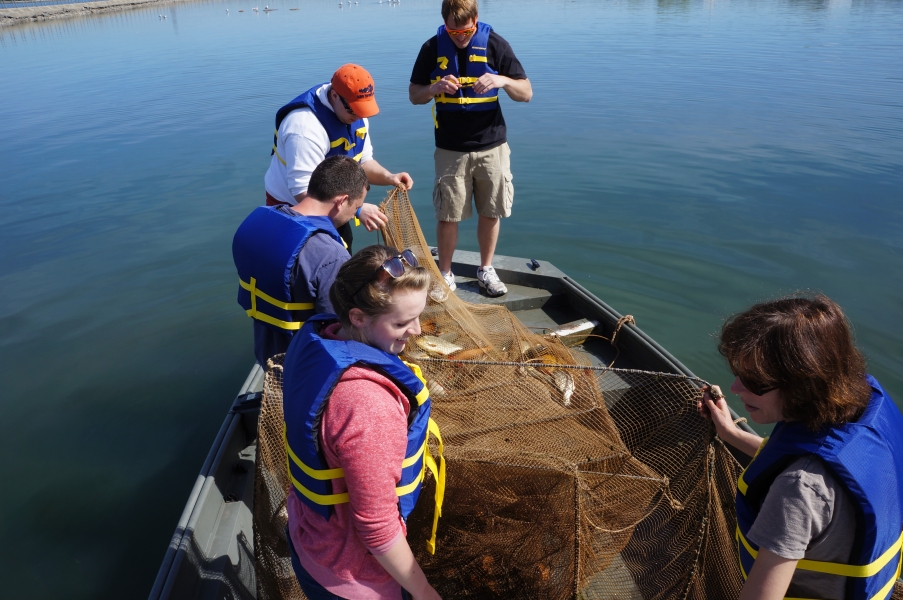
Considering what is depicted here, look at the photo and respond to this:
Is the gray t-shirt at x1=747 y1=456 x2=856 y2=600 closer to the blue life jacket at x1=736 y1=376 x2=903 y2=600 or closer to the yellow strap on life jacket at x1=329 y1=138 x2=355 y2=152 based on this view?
the blue life jacket at x1=736 y1=376 x2=903 y2=600

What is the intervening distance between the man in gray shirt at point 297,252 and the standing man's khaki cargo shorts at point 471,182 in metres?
2.49

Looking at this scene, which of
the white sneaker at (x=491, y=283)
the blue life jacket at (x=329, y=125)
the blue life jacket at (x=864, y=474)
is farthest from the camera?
the white sneaker at (x=491, y=283)

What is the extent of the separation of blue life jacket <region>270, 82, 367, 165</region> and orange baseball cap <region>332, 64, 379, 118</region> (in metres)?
0.13

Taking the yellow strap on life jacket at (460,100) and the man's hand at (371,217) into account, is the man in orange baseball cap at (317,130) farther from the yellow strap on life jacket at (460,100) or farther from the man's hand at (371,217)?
the yellow strap on life jacket at (460,100)

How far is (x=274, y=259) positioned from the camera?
9.88ft

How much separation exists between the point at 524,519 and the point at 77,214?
11.0 m

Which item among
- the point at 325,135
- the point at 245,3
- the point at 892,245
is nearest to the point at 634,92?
the point at 892,245

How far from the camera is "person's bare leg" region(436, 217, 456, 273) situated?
19.5 feet

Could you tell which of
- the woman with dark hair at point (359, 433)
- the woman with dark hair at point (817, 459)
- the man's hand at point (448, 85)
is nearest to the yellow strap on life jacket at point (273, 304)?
the woman with dark hair at point (359, 433)

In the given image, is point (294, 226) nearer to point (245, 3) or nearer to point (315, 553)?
point (315, 553)

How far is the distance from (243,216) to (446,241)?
6150 millimetres

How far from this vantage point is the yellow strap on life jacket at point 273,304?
121 inches

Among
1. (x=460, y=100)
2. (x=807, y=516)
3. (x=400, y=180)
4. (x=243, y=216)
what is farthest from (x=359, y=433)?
(x=243, y=216)

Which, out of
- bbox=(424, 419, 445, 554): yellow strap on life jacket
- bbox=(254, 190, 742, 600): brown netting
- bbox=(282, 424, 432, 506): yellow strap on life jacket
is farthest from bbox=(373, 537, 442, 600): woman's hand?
bbox=(254, 190, 742, 600): brown netting
